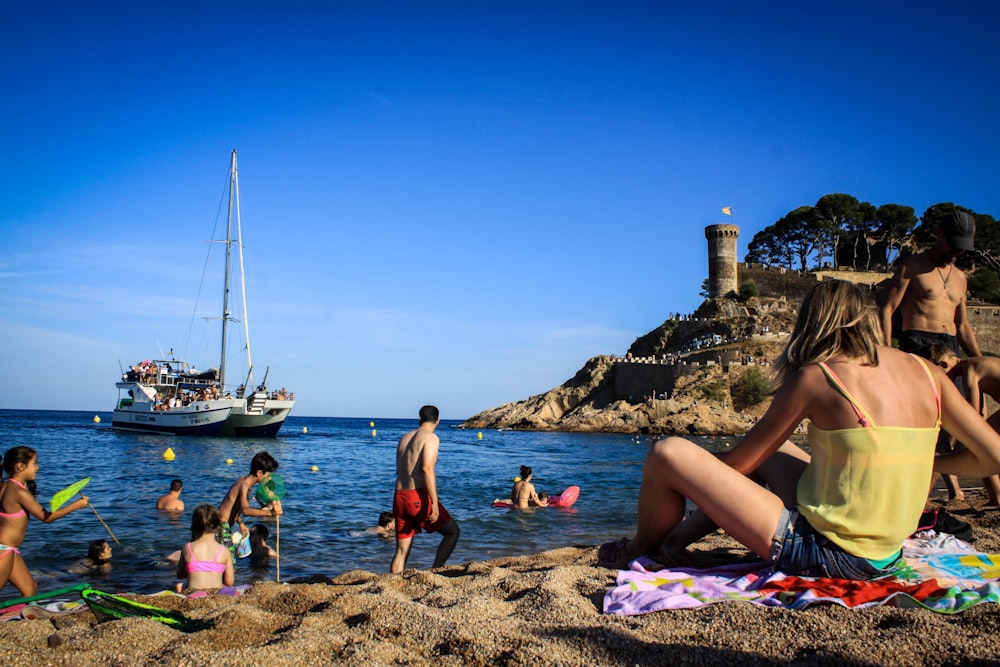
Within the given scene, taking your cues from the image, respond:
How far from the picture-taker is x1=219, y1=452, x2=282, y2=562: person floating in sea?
647cm

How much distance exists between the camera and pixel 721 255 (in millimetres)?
61531

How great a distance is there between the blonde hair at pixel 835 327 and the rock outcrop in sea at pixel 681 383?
40.1 meters

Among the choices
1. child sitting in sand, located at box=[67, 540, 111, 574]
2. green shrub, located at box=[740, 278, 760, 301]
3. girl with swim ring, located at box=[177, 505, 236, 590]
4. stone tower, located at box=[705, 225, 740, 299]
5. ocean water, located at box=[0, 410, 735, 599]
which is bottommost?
ocean water, located at box=[0, 410, 735, 599]

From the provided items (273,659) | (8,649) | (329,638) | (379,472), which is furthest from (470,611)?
(379,472)

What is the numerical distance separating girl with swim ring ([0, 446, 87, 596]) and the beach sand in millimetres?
1794

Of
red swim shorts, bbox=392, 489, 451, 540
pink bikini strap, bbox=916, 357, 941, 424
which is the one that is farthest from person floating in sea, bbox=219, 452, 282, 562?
pink bikini strap, bbox=916, 357, 941, 424

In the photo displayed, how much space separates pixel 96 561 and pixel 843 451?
24.7 feet

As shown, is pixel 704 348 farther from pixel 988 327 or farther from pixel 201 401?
pixel 201 401

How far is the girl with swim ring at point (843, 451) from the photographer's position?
2762 millimetres

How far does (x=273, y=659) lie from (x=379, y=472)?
62.7 ft

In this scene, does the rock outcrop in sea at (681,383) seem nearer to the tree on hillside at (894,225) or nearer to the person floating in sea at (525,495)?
the tree on hillside at (894,225)

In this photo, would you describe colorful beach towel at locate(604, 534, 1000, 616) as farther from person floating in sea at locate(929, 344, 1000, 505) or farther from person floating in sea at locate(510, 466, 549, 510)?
person floating in sea at locate(510, 466, 549, 510)

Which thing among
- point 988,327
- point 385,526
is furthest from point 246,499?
point 988,327

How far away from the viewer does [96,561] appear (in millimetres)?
7309
